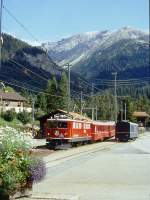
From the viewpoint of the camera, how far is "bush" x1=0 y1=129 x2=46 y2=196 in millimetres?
14352

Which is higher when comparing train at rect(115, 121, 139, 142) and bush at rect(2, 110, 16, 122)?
bush at rect(2, 110, 16, 122)

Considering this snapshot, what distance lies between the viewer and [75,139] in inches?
2174

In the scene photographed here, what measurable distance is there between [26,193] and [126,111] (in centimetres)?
16291

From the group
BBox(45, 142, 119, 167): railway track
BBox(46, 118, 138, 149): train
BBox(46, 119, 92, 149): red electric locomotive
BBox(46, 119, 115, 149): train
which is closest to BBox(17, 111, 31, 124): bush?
BBox(46, 118, 138, 149): train

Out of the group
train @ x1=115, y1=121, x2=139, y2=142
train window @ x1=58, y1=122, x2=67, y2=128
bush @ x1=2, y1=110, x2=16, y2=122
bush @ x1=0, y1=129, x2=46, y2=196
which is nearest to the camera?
bush @ x1=0, y1=129, x2=46, y2=196

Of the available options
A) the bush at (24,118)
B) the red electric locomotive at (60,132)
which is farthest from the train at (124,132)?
the red electric locomotive at (60,132)

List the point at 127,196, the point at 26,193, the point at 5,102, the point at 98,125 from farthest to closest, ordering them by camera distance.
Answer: the point at 5,102 → the point at 98,125 → the point at 127,196 → the point at 26,193

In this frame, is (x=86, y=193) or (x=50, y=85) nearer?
(x=86, y=193)

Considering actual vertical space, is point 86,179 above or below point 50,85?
below

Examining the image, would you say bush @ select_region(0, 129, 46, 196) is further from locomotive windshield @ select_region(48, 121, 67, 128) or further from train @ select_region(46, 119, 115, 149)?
locomotive windshield @ select_region(48, 121, 67, 128)

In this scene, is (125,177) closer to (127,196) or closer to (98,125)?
(127,196)

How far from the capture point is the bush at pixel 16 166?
47.1 feet

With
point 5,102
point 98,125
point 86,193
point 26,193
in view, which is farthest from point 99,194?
point 5,102

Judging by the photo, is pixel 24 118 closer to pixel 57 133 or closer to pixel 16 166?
pixel 57 133
